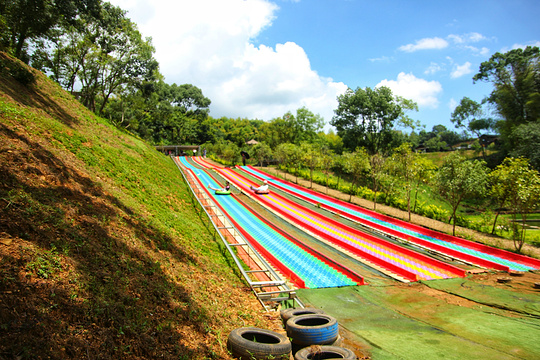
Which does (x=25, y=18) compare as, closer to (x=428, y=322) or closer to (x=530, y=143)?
(x=428, y=322)

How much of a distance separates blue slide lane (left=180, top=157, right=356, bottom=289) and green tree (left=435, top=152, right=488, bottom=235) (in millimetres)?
9152

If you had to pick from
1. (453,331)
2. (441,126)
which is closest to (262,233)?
(453,331)

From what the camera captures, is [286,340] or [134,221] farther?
[134,221]

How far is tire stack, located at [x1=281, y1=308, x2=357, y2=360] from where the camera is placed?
16.4 ft

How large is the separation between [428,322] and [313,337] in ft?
10.7

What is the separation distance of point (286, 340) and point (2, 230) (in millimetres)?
4984

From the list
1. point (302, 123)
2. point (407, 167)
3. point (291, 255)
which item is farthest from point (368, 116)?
point (291, 255)

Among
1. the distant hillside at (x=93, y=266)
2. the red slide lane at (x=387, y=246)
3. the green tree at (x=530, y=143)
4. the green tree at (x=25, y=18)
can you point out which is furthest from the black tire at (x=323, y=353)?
the green tree at (x=530, y=143)

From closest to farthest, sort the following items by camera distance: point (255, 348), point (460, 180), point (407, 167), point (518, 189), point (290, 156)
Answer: point (255, 348), point (518, 189), point (460, 180), point (407, 167), point (290, 156)

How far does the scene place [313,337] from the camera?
548 centimetres

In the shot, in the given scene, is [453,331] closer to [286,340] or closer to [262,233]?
[286,340]

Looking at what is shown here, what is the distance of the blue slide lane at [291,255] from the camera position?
1038 cm

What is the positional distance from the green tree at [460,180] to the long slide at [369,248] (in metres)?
5.02

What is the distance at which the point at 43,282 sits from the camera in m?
4.14
